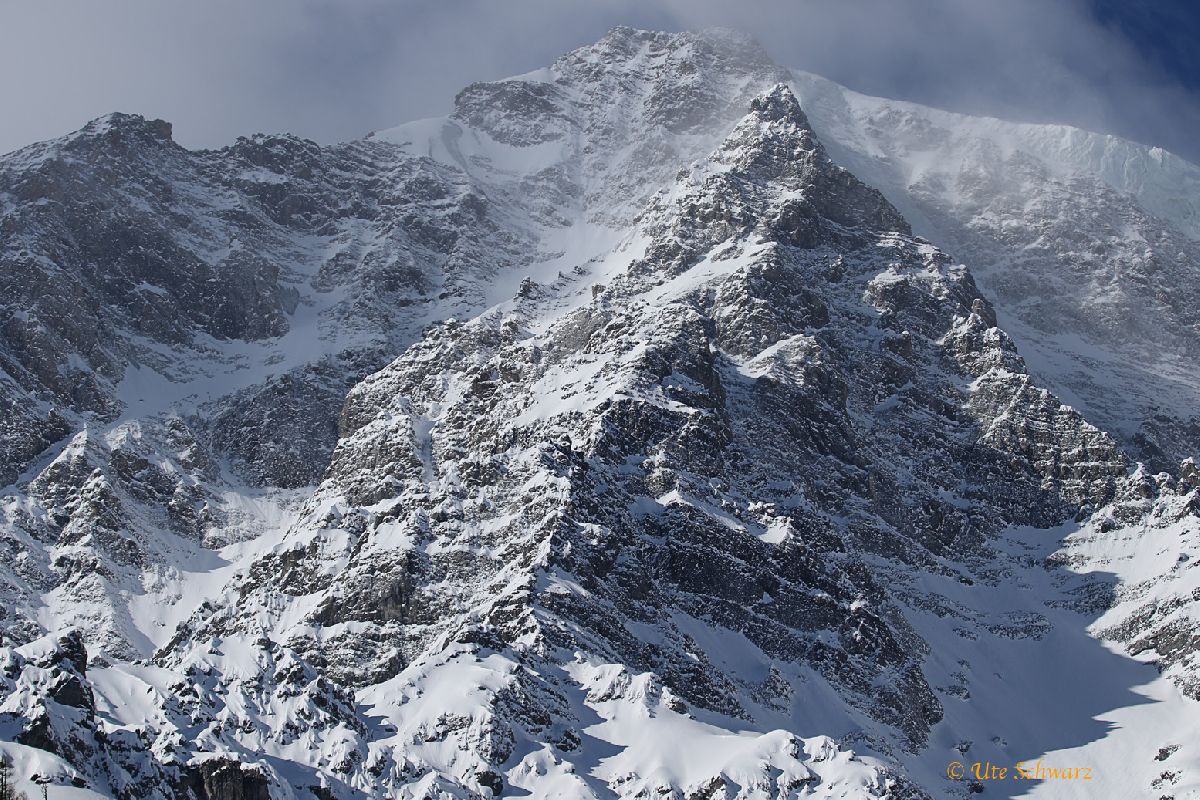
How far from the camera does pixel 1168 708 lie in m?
197

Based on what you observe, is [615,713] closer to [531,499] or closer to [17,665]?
[531,499]

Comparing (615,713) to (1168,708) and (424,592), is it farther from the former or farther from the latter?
(1168,708)

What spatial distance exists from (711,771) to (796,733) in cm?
2630

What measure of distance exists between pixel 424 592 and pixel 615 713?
33.1 metres

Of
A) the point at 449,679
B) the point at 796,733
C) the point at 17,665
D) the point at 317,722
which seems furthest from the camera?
the point at 796,733

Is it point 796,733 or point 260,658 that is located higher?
point 260,658

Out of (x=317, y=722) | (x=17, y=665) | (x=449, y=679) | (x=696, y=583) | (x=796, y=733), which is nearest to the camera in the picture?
(x=17, y=665)

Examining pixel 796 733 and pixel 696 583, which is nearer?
pixel 796 733

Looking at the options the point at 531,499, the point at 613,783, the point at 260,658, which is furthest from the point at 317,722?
the point at 531,499

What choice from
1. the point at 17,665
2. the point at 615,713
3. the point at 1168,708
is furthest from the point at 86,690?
the point at 1168,708

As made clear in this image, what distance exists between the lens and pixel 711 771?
6156 inches

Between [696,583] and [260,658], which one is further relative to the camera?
[696,583]

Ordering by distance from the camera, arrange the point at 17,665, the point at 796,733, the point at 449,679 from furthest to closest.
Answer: the point at 796,733 < the point at 449,679 < the point at 17,665

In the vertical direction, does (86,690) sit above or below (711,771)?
above
